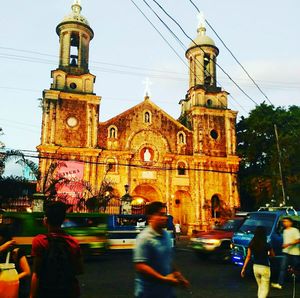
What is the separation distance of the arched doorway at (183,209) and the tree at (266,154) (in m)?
6.50

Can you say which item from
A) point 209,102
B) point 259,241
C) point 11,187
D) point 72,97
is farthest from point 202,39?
point 259,241

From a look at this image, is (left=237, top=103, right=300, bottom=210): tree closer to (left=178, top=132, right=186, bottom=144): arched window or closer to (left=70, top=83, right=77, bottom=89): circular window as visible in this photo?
(left=178, top=132, right=186, bottom=144): arched window

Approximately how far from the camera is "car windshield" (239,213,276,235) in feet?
35.1

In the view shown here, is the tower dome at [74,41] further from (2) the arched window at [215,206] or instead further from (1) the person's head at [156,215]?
Answer: (1) the person's head at [156,215]

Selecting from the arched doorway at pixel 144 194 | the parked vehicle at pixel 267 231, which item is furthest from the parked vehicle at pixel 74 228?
the arched doorway at pixel 144 194

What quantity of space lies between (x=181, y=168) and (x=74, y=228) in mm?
20481

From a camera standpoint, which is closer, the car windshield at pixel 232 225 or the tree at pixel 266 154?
the car windshield at pixel 232 225

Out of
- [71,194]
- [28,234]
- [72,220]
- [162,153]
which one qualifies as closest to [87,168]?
[71,194]

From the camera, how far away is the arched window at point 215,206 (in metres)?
34.2

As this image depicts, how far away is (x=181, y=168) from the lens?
34.2 m

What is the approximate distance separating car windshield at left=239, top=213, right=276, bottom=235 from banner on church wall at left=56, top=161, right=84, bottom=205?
1943cm

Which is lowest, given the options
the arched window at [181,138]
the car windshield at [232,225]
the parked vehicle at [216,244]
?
the parked vehicle at [216,244]

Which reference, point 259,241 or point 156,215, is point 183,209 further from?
point 156,215

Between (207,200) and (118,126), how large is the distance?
11103 millimetres
